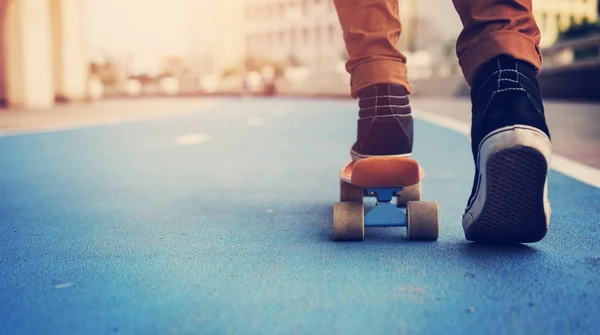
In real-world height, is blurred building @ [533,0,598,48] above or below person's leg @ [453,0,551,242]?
above

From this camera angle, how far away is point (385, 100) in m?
1.74

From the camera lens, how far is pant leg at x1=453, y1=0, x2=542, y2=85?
1.52 m

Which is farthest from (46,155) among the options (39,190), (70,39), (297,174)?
(70,39)

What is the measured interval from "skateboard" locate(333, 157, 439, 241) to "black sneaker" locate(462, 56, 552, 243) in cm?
12

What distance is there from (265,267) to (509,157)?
1.89ft

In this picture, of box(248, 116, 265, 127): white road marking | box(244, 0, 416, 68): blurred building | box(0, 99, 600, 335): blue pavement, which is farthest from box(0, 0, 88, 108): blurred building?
box(244, 0, 416, 68): blurred building

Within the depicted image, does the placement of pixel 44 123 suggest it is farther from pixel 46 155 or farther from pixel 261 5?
pixel 261 5

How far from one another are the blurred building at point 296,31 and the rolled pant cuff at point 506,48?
2196 inches

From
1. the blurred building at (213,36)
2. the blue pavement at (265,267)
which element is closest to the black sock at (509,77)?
the blue pavement at (265,267)

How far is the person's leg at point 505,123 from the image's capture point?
137cm

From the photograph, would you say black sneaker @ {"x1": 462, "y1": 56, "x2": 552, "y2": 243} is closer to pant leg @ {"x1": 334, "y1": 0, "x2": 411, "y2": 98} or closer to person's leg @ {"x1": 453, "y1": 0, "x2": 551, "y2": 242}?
person's leg @ {"x1": 453, "y1": 0, "x2": 551, "y2": 242}

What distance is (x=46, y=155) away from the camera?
423cm

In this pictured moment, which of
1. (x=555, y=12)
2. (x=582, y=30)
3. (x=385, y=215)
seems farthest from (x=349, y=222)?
(x=555, y=12)

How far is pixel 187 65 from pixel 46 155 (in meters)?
69.8
